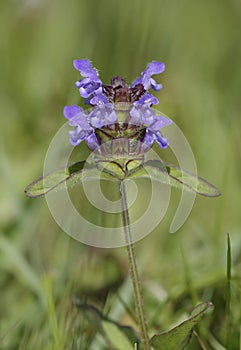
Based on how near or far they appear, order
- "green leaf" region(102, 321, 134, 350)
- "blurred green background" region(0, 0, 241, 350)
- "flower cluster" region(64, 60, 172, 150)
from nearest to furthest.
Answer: "flower cluster" region(64, 60, 172, 150) < "green leaf" region(102, 321, 134, 350) < "blurred green background" region(0, 0, 241, 350)

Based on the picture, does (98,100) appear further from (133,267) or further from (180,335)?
(180,335)

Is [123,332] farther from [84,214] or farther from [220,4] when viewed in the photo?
[220,4]

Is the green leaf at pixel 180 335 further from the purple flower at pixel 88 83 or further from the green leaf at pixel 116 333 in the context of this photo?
the purple flower at pixel 88 83

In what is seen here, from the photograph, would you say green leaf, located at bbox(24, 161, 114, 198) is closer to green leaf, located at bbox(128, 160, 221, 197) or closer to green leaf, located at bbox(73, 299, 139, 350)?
green leaf, located at bbox(128, 160, 221, 197)

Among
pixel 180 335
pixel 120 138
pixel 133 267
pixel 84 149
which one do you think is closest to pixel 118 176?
pixel 120 138

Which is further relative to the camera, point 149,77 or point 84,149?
point 84,149

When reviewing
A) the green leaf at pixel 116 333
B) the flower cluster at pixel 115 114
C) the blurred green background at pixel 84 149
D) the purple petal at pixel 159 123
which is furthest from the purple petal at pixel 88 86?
the green leaf at pixel 116 333

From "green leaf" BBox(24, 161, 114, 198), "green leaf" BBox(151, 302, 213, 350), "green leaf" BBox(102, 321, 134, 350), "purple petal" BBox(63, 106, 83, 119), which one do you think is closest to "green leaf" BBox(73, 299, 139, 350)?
"green leaf" BBox(102, 321, 134, 350)
